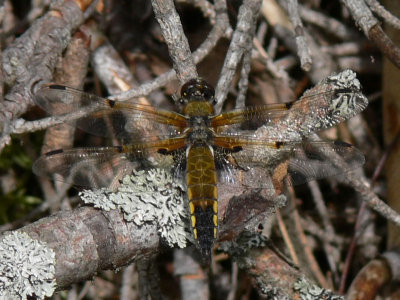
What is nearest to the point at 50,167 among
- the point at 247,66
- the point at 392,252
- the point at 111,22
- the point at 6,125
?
the point at 6,125

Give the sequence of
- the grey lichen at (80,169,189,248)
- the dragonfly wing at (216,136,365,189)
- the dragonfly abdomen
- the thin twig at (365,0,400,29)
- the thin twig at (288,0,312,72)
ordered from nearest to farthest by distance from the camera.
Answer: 1. the grey lichen at (80,169,189,248)
2. the dragonfly abdomen
3. the dragonfly wing at (216,136,365,189)
4. the thin twig at (288,0,312,72)
5. the thin twig at (365,0,400,29)

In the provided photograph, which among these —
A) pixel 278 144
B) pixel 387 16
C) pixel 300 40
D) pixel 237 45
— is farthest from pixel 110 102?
pixel 387 16

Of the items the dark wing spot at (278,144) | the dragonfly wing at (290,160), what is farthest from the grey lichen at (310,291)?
the dark wing spot at (278,144)

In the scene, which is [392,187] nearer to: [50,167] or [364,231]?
[364,231]

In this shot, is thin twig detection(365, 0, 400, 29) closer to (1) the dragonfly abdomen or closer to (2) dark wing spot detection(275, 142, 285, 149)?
(2) dark wing spot detection(275, 142, 285, 149)

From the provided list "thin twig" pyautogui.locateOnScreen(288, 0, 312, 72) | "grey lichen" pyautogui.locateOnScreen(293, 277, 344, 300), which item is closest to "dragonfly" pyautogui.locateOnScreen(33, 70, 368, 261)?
"thin twig" pyautogui.locateOnScreen(288, 0, 312, 72)

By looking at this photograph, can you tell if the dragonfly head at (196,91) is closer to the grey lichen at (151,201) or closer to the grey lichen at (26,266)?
the grey lichen at (151,201)

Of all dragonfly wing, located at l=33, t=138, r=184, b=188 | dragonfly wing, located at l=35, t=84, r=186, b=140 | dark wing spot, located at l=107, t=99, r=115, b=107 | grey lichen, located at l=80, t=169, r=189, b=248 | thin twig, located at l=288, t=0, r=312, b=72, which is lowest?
grey lichen, located at l=80, t=169, r=189, b=248
